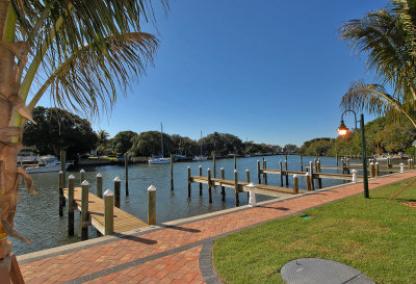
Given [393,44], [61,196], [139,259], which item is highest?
[393,44]

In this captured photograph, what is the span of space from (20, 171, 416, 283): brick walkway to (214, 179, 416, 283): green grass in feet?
1.67

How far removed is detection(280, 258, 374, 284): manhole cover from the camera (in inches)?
143

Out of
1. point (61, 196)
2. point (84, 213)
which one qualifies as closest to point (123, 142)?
point (61, 196)

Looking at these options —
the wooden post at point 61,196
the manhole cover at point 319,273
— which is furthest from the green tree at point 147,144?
the manhole cover at point 319,273

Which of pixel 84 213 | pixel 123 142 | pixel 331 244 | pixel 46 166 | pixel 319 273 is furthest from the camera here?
pixel 123 142

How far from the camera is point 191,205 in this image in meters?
16.4

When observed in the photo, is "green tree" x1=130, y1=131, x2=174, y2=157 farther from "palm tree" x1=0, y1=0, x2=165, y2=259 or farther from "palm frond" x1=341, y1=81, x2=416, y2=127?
"palm tree" x1=0, y1=0, x2=165, y2=259

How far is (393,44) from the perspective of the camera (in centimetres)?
716

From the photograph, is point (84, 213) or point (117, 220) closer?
point (117, 220)

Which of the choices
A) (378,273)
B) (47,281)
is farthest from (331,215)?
(47,281)

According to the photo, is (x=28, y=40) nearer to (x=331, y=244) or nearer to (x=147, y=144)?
(x=331, y=244)

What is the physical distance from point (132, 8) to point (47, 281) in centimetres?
429

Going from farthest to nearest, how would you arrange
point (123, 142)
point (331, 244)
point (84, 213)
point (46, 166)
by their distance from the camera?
point (123, 142)
point (46, 166)
point (84, 213)
point (331, 244)

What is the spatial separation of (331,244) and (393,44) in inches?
229
